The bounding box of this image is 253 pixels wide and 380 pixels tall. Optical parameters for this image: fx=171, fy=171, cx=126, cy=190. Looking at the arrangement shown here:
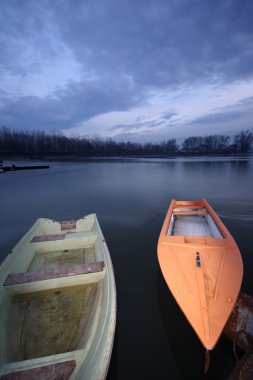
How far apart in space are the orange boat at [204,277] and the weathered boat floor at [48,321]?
114 centimetres

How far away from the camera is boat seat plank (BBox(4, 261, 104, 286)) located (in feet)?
7.32

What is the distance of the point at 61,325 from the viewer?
2.06 metres

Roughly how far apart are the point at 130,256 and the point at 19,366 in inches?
105

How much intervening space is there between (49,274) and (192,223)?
3743mm

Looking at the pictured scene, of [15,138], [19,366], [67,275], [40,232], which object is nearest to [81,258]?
[67,275]

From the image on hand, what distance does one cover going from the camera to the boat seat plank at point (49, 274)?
2230mm

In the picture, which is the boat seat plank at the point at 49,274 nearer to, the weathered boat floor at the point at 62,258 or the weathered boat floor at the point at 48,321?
the weathered boat floor at the point at 48,321

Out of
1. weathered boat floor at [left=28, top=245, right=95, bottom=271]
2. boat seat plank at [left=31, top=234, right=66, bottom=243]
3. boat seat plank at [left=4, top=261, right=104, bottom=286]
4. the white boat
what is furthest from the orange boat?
boat seat plank at [left=31, top=234, right=66, bottom=243]

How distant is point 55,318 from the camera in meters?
2.14

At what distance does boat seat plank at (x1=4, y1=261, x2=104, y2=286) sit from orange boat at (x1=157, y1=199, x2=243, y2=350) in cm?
101

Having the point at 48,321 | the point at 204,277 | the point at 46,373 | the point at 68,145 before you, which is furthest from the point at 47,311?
the point at 68,145

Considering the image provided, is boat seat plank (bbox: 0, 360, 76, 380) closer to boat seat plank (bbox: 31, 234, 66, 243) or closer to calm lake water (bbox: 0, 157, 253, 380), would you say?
calm lake water (bbox: 0, 157, 253, 380)

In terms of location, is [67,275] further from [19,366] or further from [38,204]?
[38,204]

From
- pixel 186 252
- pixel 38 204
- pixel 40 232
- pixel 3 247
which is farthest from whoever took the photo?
pixel 38 204
